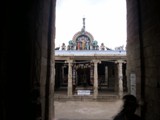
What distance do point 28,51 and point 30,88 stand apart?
821mm

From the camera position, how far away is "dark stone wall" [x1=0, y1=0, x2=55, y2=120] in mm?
2883

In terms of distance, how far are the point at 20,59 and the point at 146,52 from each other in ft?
11.2

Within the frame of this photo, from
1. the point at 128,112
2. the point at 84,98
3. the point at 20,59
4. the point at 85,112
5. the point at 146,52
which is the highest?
the point at 146,52

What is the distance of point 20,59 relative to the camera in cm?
367

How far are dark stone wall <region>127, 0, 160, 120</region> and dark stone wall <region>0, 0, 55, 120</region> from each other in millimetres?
2859

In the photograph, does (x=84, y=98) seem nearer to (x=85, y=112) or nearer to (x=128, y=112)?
(x=85, y=112)

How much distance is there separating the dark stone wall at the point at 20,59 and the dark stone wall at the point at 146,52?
9.38 feet

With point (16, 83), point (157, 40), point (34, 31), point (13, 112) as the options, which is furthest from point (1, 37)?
point (157, 40)

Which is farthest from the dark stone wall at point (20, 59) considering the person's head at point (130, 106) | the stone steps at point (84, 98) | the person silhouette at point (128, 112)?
the stone steps at point (84, 98)

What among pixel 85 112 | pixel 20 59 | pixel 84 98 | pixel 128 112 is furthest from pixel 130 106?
pixel 84 98

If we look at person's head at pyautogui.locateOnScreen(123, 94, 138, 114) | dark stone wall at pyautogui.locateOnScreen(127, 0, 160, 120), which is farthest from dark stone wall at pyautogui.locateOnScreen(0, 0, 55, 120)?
dark stone wall at pyautogui.locateOnScreen(127, 0, 160, 120)

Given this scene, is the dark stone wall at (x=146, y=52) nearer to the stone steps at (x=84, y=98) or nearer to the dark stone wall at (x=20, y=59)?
the dark stone wall at (x=20, y=59)

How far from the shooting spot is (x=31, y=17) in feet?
13.6

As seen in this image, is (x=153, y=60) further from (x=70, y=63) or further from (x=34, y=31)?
(x=70, y=63)
